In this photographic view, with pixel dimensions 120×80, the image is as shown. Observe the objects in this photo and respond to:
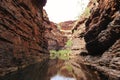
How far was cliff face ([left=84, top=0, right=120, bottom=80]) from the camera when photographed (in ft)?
51.3

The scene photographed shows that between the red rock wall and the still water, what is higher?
the red rock wall

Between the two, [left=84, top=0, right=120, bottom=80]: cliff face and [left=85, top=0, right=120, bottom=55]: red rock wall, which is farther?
[left=85, top=0, right=120, bottom=55]: red rock wall

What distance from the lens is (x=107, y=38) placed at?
66.1ft

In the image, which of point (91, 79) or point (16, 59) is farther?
point (16, 59)

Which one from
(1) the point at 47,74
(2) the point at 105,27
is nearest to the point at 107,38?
(2) the point at 105,27

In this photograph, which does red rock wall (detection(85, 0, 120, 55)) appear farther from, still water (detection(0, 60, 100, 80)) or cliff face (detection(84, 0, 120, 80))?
still water (detection(0, 60, 100, 80))

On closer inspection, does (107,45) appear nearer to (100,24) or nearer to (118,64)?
(100,24)

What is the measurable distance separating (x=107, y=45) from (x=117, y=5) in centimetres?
474

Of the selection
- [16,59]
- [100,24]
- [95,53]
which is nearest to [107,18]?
[100,24]

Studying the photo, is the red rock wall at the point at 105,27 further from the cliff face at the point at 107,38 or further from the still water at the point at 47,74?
the still water at the point at 47,74

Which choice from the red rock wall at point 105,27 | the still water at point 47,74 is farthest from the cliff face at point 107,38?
the still water at point 47,74

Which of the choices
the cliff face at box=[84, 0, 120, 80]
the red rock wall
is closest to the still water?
the cliff face at box=[84, 0, 120, 80]

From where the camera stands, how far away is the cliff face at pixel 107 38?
15.6m

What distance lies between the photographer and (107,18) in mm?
21203
